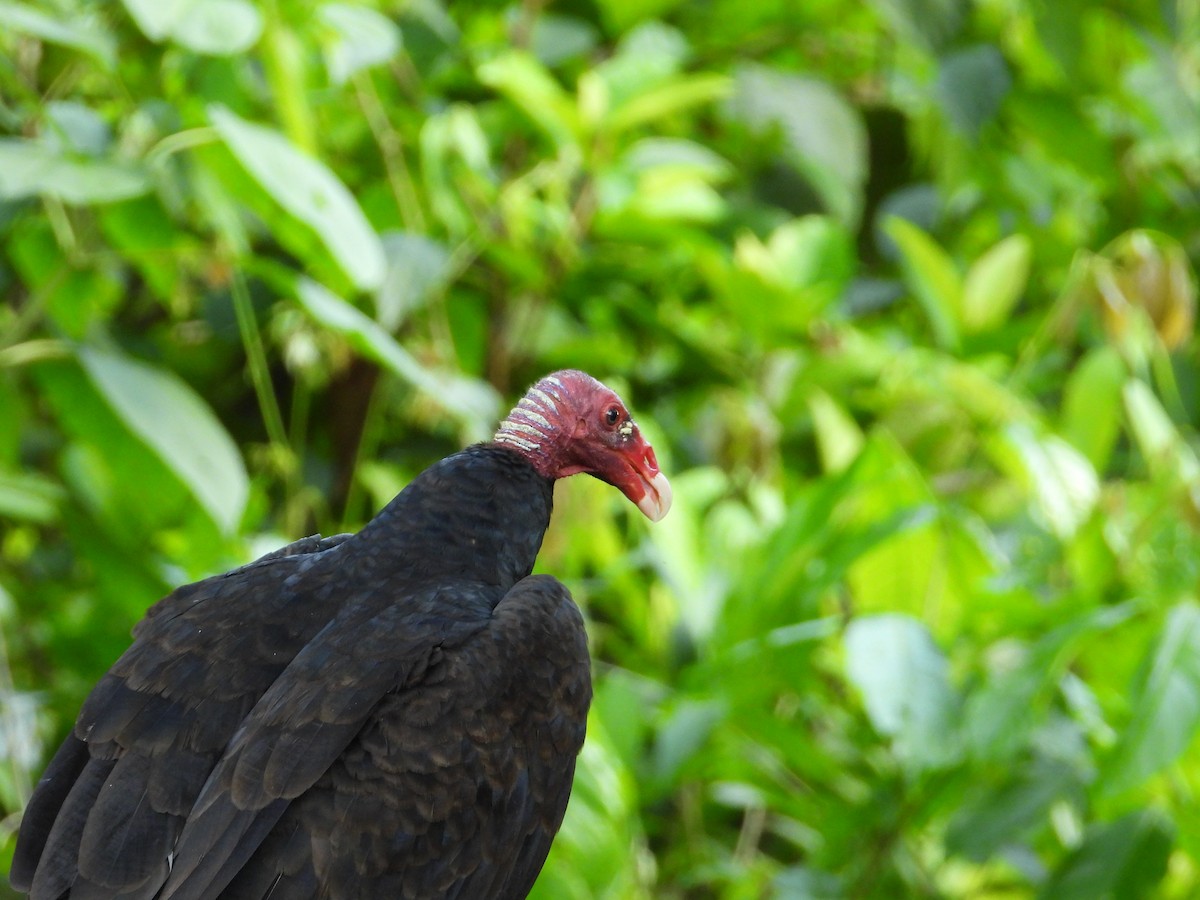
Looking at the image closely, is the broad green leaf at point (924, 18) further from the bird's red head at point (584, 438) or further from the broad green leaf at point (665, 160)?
the bird's red head at point (584, 438)

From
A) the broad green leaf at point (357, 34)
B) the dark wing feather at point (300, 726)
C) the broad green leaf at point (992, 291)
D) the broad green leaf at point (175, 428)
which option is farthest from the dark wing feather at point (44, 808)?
the broad green leaf at point (992, 291)

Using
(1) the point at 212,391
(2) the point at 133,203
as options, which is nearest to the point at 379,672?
(2) the point at 133,203

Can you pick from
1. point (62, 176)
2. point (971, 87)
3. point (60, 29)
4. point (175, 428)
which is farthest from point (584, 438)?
point (971, 87)

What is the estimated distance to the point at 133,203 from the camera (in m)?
1.79

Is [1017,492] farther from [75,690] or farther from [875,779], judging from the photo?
[75,690]

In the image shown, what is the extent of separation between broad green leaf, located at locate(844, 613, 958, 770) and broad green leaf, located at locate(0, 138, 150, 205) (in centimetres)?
100

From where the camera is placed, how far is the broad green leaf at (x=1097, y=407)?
229cm

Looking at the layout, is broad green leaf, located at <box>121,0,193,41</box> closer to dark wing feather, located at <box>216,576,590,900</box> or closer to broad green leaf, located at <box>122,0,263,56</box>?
broad green leaf, located at <box>122,0,263,56</box>

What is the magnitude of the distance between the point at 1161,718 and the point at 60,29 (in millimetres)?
1410

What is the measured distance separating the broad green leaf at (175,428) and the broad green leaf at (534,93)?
2.74ft

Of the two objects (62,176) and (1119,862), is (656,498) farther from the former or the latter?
(1119,862)

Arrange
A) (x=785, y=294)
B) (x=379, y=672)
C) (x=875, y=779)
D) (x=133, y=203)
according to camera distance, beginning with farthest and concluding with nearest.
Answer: (x=785, y=294)
(x=875, y=779)
(x=133, y=203)
(x=379, y=672)

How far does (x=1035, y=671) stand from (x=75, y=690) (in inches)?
48.5

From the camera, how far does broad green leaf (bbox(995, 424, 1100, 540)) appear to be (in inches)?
82.5
